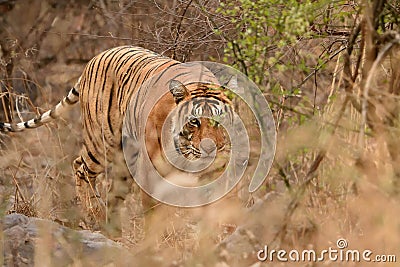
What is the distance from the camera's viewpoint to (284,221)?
2955 mm

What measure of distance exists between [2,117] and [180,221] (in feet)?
16.7

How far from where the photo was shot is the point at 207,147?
4.47 metres

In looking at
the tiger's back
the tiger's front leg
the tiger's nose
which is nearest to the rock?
the tiger's nose

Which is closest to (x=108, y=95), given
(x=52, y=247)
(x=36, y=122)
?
(x=36, y=122)

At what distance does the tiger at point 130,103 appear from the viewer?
15.1 ft

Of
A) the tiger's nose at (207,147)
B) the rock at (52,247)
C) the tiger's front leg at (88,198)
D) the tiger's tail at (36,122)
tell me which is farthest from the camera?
the tiger's tail at (36,122)

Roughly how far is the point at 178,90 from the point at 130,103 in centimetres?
55

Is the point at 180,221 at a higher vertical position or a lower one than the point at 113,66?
lower

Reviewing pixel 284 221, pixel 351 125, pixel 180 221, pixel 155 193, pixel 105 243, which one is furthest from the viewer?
pixel 155 193

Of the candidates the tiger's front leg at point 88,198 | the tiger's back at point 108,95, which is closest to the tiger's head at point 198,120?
the tiger's back at point 108,95

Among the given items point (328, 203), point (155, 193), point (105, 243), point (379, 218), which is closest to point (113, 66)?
point (155, 193)

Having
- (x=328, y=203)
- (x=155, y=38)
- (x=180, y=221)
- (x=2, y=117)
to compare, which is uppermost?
(x=155, y=38)

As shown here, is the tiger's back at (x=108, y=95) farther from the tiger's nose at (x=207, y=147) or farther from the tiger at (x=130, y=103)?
the tiger's nose at (x=207, y=147)

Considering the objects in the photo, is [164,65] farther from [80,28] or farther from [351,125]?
[80,28]
